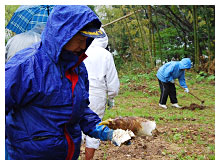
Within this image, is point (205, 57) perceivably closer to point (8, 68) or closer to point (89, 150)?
point (89, 150)

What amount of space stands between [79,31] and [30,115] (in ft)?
2.10

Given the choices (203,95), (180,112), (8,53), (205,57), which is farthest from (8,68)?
(205,57)

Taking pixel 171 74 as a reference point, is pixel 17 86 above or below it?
above

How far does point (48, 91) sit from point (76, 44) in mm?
406

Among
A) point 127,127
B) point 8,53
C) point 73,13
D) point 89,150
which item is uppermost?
point 73,13

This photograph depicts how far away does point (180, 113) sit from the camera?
8539 mm

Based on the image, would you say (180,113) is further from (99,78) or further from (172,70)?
(99,78)

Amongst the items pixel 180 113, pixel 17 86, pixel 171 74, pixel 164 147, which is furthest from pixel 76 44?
pixel 171 74

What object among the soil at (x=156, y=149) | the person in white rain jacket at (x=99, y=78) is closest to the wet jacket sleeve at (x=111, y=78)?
the person in white rain jacket at (x=99, y=78)

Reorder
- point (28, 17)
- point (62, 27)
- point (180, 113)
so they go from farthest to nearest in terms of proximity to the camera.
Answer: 1. point (180, 113)
2. point (28, 17)
3. point (62, 27)

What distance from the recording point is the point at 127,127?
234 cm

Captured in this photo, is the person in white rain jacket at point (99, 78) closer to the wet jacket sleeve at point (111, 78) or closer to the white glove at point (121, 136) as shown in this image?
the wet jacket sleeve at point (111, 78)

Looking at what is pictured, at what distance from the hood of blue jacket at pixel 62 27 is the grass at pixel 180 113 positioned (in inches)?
137

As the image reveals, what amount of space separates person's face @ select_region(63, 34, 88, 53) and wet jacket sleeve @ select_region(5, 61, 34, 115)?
1.14 ft
